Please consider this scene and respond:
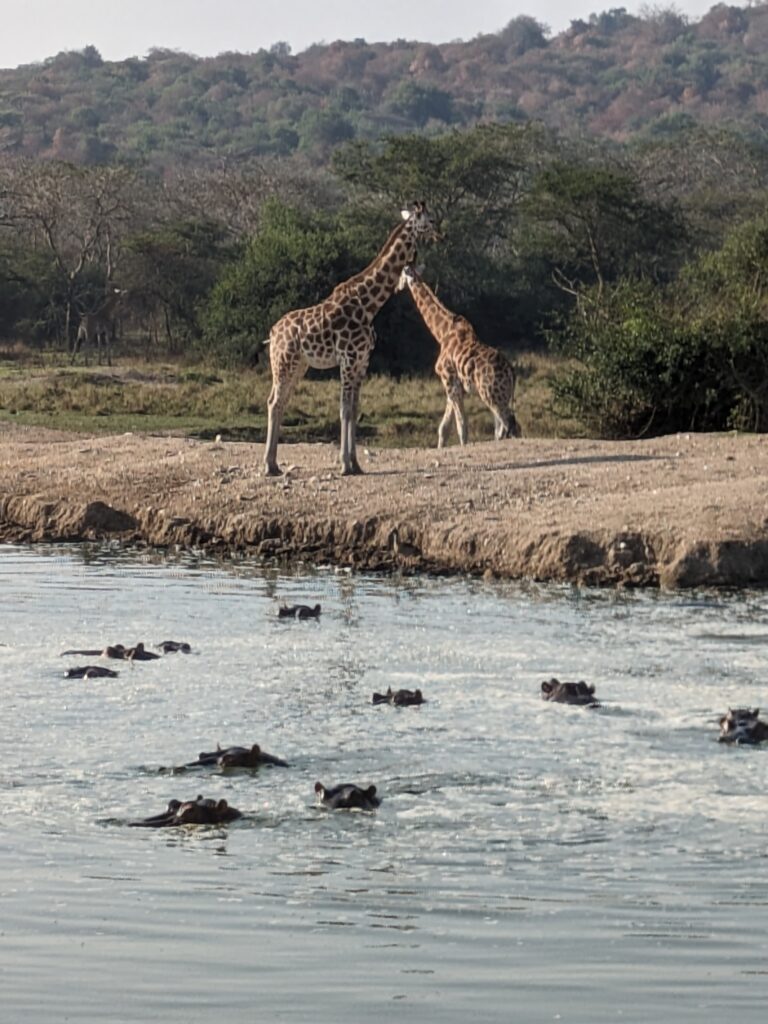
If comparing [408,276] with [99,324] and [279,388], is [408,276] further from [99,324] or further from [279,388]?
[99,324]

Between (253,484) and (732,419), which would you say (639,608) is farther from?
(732,419)

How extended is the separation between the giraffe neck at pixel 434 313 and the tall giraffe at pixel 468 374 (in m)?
0.03

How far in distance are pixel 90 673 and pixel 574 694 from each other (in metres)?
2.47

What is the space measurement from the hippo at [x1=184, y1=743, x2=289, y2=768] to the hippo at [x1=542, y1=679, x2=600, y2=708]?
63.1 inches

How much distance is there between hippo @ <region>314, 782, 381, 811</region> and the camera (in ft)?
24.0

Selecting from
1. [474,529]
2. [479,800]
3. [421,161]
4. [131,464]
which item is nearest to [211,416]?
[131,464]

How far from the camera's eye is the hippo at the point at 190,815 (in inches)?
279

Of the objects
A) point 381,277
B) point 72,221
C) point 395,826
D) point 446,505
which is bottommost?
point 395,826

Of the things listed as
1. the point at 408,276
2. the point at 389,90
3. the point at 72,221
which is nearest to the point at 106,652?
the point at 408,276

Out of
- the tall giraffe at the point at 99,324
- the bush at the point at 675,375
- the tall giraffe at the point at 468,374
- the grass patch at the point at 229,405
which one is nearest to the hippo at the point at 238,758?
the tall giraffe at the point at 468,374

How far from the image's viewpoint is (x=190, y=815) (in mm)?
7094

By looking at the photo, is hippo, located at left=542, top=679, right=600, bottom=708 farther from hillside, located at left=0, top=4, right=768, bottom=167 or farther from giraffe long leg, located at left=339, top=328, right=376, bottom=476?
hillside, located at left=0, top=4, right=768, bottom=167

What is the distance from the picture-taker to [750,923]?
591 cm

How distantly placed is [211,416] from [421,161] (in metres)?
23.4
